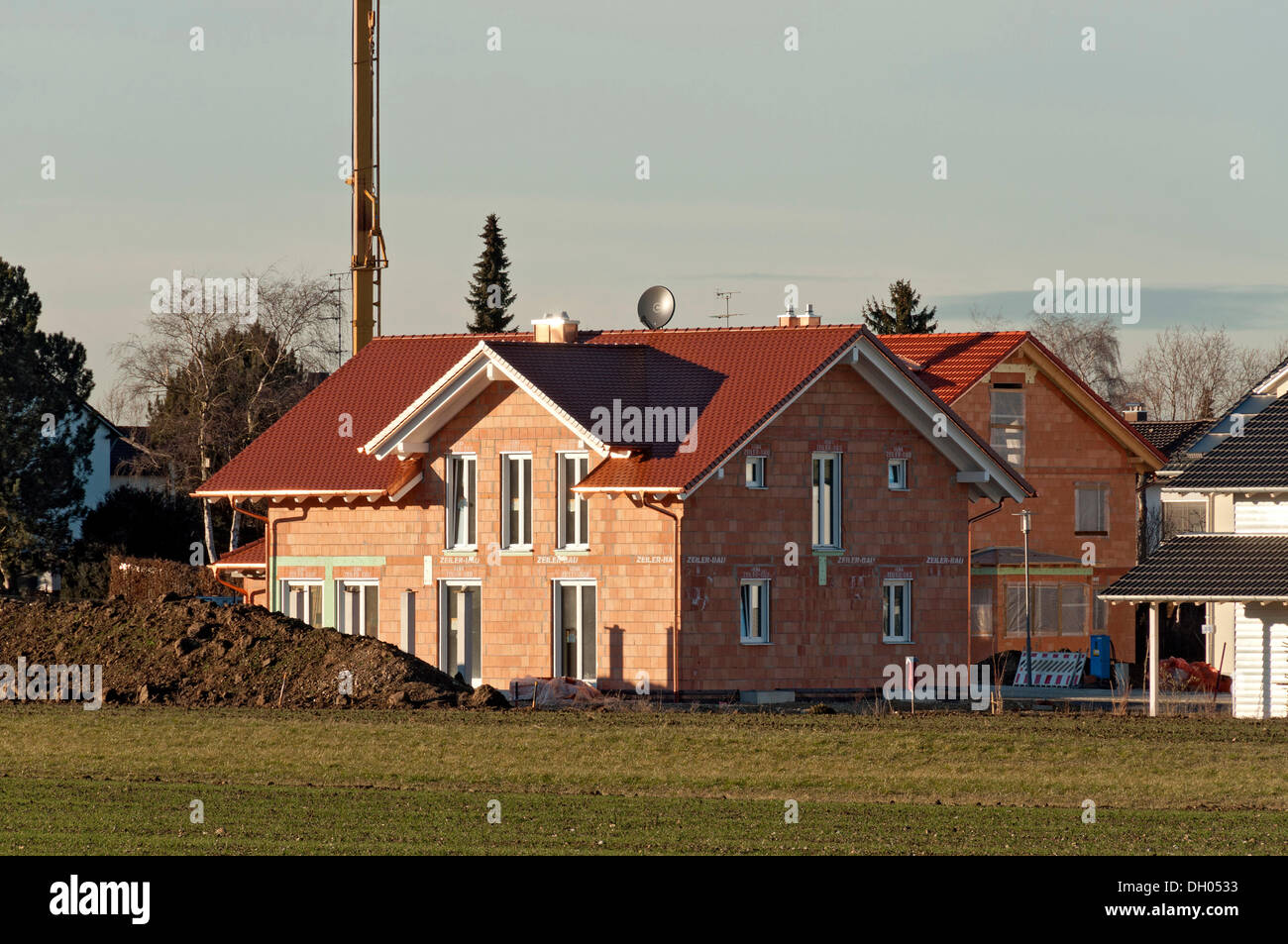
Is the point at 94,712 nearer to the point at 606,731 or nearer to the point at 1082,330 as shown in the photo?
the point at 606,731

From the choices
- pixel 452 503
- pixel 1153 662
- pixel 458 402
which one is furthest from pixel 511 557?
pixel 1153 662

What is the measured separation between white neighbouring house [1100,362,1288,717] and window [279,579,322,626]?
1583 centimetres

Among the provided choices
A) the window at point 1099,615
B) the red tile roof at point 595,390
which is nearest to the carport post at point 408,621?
the red tile roof at point 595,390

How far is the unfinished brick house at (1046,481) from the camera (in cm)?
5219

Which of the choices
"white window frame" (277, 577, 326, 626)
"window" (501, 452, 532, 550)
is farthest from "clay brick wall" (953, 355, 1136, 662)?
"white window frame" (277, 577, 326, 626)

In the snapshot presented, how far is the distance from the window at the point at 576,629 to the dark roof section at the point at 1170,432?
29.6 m

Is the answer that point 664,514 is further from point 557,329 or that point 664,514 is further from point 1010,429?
point 1010,429

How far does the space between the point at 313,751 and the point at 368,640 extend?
9.83m

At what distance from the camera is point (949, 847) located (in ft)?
54.4

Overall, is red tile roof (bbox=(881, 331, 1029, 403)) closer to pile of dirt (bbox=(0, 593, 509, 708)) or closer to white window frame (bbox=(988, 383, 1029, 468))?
white window frame (bbox=(988, 383, 1029, 468))

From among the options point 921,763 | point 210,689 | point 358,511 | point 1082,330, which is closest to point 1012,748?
point 921,763

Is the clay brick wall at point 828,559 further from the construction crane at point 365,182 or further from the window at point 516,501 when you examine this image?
the construction crane at point 365,182

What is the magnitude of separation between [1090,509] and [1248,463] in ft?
60.6
